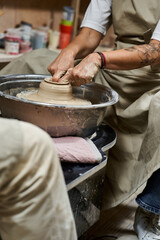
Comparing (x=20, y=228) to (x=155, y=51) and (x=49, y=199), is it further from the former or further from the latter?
(x=155, y=51)

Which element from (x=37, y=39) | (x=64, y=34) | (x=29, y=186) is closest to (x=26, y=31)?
(x=37, y=39)

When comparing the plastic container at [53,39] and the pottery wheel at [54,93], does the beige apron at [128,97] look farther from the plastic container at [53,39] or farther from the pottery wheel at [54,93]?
the plastic container at [53,39]

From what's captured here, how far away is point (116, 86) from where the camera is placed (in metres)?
1.42

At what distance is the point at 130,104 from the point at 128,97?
3 centimetres

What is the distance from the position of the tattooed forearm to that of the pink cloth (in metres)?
0.48

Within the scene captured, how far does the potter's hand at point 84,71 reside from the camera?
1.13 m

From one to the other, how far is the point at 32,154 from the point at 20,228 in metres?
0.18

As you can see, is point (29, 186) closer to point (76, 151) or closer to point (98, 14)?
point (76, 151)

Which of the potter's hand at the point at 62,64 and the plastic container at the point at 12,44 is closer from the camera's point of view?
the potter's hand at the point at 62,64

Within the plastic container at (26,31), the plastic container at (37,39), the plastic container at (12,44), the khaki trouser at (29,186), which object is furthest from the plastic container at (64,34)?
the khaki trouser at (29,186)

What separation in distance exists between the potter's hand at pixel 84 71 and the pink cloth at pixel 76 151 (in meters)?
0.25

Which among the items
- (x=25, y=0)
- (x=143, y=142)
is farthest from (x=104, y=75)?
(x=25, y=0)

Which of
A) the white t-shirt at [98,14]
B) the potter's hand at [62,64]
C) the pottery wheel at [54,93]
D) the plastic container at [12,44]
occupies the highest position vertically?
the white t-shirt at [98,14]

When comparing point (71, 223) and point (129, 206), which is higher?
point (71, 223)
